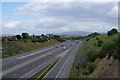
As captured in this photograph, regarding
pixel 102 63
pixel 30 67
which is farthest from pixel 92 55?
pixel 30 67

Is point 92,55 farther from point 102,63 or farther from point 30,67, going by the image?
point 30,67

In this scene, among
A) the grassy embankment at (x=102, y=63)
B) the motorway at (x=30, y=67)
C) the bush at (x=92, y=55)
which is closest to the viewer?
the grassy embankment at (x=102, y=63)

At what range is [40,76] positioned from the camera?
135ft

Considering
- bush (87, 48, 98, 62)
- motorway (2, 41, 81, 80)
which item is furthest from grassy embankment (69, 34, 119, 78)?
motorway (2, 41, 81, 80)

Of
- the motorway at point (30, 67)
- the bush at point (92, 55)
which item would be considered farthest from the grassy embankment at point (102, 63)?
the motorway at point (30, 67)

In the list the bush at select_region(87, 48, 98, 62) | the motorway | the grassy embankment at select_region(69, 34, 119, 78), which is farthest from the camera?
the bush at select_region(87, 48, 98, 62)

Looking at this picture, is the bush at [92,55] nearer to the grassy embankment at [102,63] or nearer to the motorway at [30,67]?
the grassy embankment at [102,63]

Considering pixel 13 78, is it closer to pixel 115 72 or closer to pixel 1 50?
pixel 115 72

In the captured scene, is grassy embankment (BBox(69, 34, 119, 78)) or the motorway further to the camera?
the motorway

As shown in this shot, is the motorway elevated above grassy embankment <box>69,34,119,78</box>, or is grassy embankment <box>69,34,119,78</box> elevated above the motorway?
grassy embankment <box>69,34,119,78</box>

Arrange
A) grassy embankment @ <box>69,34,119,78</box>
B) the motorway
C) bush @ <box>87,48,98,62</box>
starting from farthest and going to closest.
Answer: bush @ <box>87,48,98,62</box> → the motorway → grassy embankment @ <box>69,34,119,78</box>

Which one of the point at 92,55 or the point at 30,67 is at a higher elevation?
the point at 92,55

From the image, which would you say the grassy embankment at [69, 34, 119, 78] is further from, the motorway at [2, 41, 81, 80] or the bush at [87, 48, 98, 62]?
the motorway at [2, 41, 81, 80]

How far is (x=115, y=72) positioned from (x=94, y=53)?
20926mm
